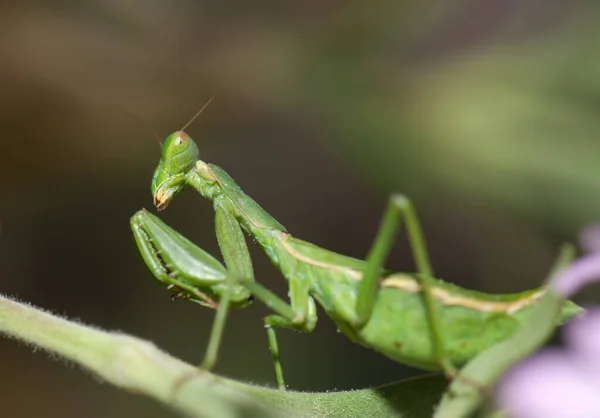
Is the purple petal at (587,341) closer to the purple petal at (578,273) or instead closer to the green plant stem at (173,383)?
the purple petal at (578,273)

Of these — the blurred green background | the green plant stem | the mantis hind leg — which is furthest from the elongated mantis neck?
the blurred green background

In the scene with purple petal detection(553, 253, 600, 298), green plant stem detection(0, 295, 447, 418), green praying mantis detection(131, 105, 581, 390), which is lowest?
green plant stem detection(0, 295, 447, 418)

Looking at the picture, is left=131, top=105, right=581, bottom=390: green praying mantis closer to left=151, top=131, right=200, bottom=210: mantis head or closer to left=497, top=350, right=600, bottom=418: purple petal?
left=151, top=131, right=200, bottom=210: mantis head

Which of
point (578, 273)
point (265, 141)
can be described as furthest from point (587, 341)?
point (265, 141)

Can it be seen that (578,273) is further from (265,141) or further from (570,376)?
(265,141)

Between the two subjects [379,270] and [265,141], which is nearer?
[379,270]

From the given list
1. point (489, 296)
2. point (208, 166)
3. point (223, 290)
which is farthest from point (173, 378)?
point (208, 166)
